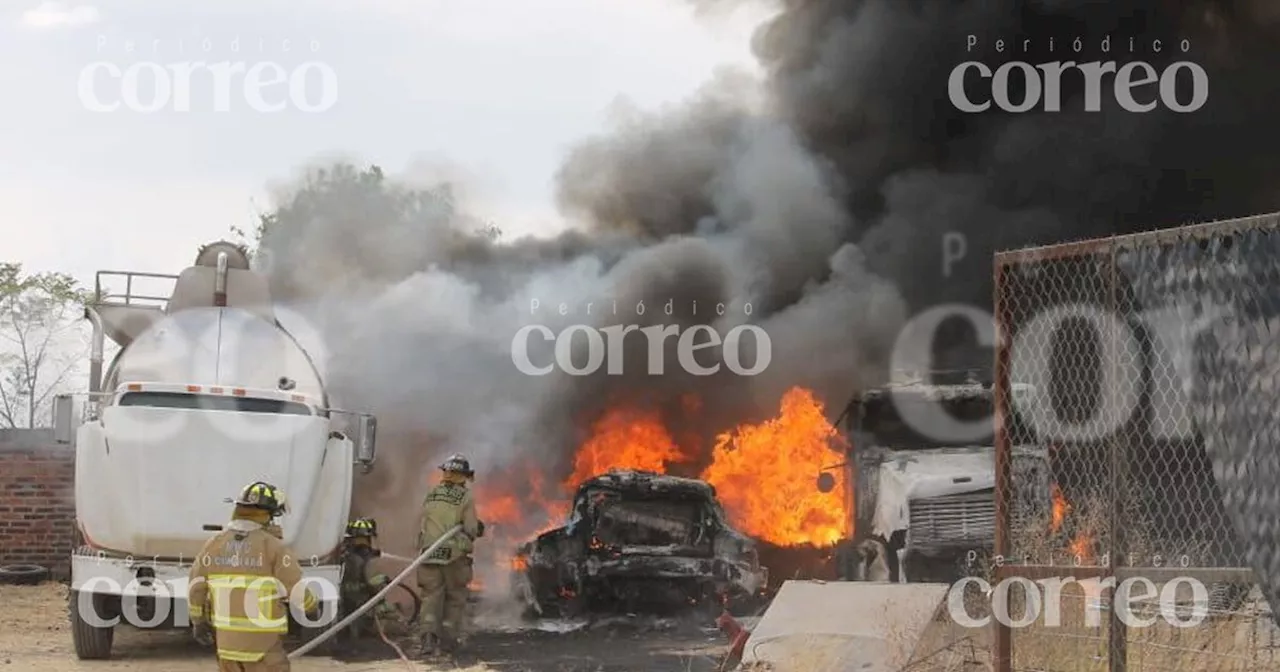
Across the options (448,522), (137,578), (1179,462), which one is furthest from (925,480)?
(137,578)

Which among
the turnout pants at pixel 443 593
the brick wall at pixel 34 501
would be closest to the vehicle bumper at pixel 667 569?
the turnout pants at pixel 443 593

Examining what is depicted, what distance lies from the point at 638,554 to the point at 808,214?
9622mm

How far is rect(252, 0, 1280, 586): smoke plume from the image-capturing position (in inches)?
727

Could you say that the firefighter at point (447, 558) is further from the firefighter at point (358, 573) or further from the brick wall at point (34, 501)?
the brick wall at point (34, 501)

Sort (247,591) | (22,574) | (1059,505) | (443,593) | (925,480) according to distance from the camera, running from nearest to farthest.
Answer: (247,591)
(443,593)
(925,480)
(1059,505)
(22,574)

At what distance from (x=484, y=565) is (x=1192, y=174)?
10.9 meters

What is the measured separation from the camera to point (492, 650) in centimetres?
1123

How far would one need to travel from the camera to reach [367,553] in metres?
11.6

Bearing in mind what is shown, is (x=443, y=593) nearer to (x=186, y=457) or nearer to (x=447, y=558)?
(x=447, y=558)

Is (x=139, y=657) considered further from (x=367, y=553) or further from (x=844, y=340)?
(x=844, y=340)

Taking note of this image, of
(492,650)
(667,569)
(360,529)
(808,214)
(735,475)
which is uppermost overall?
(808,214)

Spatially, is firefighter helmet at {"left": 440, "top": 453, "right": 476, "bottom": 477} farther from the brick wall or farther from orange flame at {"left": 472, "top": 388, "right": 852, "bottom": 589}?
the brick wall

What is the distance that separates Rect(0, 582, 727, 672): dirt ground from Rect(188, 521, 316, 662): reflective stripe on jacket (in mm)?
3719

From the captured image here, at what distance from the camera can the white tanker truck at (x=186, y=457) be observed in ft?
33.0
